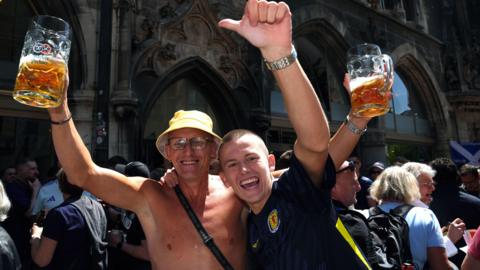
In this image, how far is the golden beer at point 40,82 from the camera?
4.42 ft

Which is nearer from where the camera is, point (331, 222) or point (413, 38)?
point (331, 222)

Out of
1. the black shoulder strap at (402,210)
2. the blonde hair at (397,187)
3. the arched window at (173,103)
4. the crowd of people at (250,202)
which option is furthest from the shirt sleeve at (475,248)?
the arched window at (173,103)

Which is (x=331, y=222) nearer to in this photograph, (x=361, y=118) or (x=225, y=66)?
(x=361, y=118)

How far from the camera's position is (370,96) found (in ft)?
5.30

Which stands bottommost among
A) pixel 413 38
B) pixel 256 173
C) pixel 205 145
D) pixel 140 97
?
pixel 256 173

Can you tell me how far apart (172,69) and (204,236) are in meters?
6.22

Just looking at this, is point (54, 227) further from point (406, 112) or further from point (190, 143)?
point (406, 112)

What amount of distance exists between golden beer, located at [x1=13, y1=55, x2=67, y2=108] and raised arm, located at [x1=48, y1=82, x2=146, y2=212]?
0.16m

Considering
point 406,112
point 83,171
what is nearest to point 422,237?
point 83,171

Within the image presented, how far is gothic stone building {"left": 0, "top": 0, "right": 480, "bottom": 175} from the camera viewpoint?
6.58m

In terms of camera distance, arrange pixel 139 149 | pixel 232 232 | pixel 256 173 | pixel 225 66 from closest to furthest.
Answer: pixel 256 173, pixel 232 232, pixel 139 149, pixel 225 66

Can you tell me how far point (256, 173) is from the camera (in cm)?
144

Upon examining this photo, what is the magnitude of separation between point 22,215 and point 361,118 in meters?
3.79

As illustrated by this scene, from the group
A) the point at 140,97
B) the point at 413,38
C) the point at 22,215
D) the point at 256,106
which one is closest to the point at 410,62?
the point at 413,38
